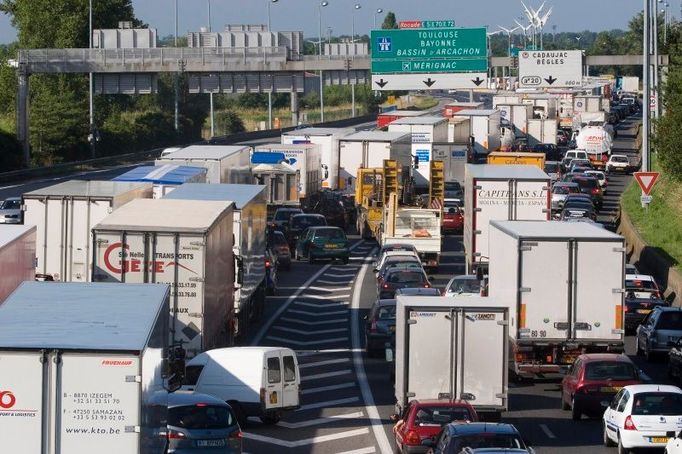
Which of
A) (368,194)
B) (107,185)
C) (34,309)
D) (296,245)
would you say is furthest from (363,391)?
(368,194)

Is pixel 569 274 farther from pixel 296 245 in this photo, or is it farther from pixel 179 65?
pixel 179 65

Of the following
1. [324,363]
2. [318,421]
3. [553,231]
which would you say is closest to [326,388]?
[324,363]

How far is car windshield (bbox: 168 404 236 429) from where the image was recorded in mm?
21125

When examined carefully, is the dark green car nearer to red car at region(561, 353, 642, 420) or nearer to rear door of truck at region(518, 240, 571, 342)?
rear door of truck at region(518, 240, 571, 342)

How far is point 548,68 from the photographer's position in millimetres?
81188

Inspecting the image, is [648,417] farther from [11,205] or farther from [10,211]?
[11,205]

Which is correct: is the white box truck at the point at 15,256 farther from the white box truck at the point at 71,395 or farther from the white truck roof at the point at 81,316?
the white box truck at the point at 71,395

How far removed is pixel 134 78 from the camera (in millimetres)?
84062

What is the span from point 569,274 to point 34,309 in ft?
45.3

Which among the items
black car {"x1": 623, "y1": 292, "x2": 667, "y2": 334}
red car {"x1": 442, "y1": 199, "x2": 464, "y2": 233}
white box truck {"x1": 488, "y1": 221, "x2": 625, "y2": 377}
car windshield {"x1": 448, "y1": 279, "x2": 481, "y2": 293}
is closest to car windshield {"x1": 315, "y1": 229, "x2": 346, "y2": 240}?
red car {"x1": 442, "y1": 199, "x2": 464, "y2": 233}

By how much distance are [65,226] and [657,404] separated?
14424mm

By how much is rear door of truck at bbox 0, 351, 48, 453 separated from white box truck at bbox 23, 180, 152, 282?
1699cm

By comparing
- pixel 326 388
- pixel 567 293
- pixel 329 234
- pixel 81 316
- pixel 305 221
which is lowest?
pixel 326 388

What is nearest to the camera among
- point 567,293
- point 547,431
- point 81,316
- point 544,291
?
point 81,316
